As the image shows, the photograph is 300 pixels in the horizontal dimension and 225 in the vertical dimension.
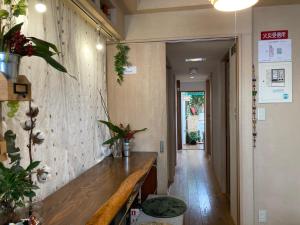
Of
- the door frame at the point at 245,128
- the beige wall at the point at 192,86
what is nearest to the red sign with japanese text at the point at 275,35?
the door frame at the point at 245,128

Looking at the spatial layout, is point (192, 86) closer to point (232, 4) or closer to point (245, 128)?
point (245, 128)

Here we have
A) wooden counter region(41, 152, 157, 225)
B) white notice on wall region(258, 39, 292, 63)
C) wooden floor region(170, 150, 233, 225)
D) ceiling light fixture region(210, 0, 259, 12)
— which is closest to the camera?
wooden counter region(41, 152, 157, 225)

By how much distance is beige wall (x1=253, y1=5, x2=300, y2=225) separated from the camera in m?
2.59

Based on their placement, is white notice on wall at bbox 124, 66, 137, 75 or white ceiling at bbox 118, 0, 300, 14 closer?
white ceiling at bbox 118, 0, 300, 14

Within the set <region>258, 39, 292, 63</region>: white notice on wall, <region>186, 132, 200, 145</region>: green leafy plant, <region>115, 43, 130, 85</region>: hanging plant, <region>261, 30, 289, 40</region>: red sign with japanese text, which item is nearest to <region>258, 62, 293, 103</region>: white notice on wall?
<region>258, 39, 292, 63</region>: white notice on wall

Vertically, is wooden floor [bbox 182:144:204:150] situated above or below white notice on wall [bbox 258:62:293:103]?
below

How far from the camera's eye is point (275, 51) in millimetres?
2604

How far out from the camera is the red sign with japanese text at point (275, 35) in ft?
8.48

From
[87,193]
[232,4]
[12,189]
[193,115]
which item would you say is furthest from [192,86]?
[12,189]

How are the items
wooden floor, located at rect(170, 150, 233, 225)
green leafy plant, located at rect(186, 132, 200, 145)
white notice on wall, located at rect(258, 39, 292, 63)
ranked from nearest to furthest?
1. white notice on wall, located at rect(258, 39, 292, 63)
2. wooden floor, located at rect(170, 150, 233, 225)
3. green leafy plant, located at rect(186, 132, 200, 145)

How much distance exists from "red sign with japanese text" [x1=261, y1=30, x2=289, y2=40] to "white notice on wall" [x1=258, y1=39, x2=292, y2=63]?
0.04 meters

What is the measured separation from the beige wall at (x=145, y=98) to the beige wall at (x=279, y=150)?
988 mm

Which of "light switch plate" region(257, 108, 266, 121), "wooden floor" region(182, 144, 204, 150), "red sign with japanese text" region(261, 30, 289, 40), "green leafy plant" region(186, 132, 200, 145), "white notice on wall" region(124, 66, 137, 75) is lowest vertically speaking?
"wooden floor" region(182, 144, 204, 150)

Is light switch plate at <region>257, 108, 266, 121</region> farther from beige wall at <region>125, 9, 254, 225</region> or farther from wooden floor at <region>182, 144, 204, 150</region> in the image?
wooden floor at <region>182, 144, 204, 150</region>
